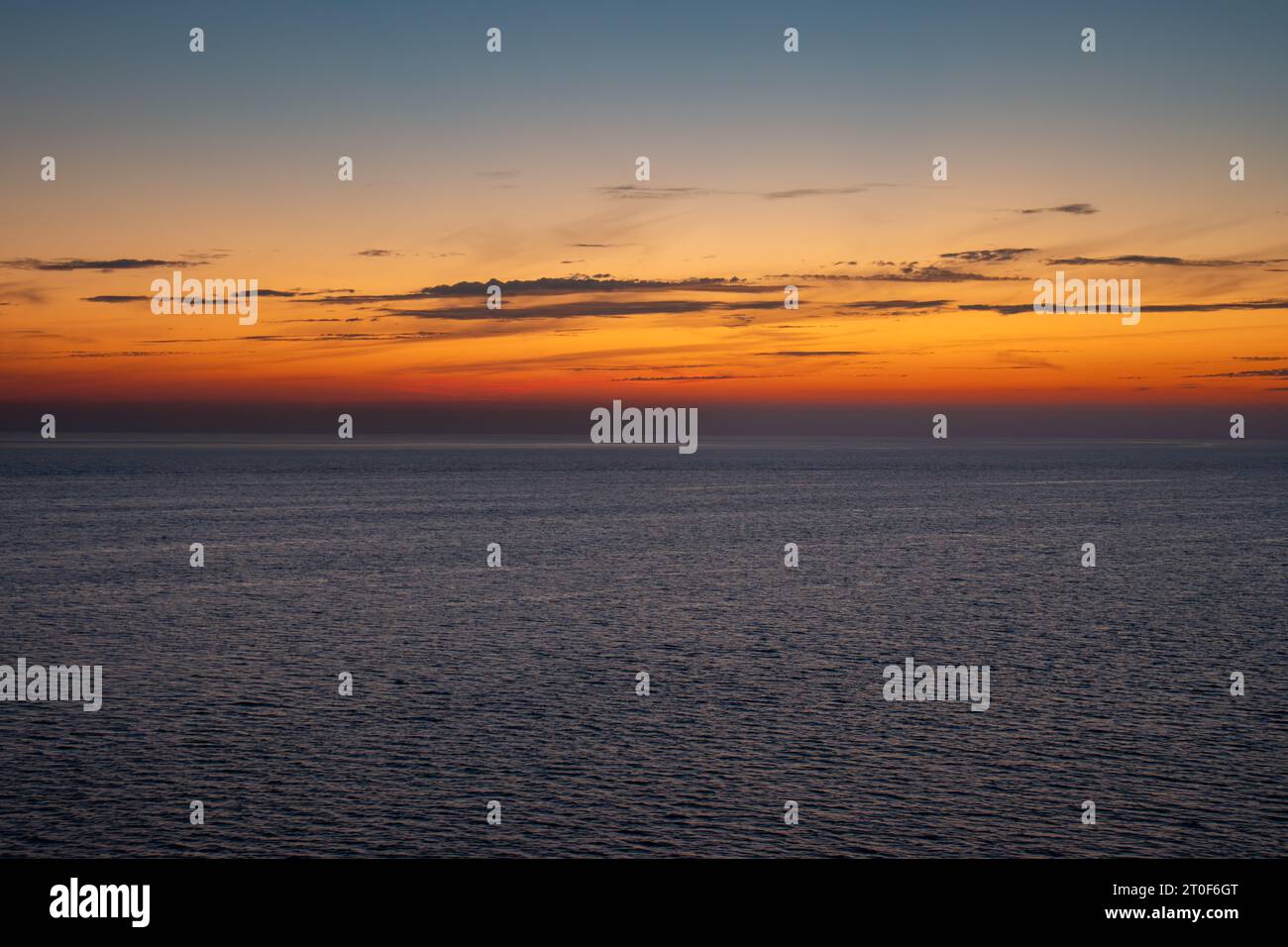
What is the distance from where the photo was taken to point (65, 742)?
41.8m

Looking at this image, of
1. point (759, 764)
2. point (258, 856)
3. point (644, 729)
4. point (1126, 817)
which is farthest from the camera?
point (644, 729)

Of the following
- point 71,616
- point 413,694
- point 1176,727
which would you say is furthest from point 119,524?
point 1176,727

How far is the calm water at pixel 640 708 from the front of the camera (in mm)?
33938

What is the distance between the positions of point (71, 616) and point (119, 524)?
71.1 meters

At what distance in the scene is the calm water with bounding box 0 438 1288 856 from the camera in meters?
33.9

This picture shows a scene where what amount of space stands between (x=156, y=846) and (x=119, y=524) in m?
113

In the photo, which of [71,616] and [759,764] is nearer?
[759,764]

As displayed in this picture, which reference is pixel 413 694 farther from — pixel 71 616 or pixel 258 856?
pixel 71 616

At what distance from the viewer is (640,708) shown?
155ft
